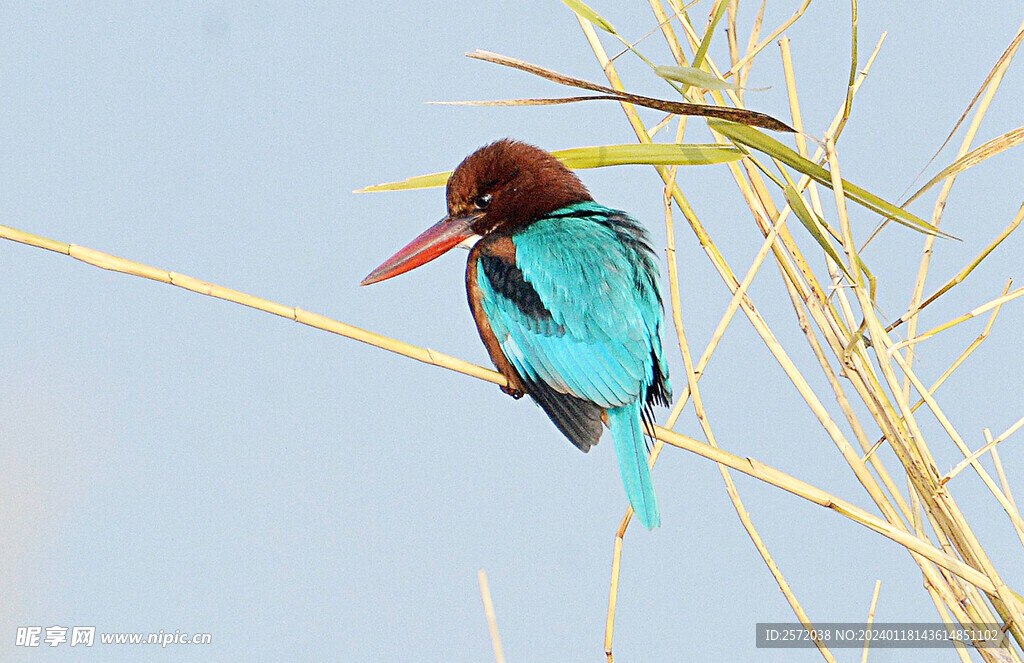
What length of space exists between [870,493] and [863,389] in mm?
117

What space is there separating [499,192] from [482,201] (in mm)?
37

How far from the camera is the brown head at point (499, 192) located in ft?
5.85

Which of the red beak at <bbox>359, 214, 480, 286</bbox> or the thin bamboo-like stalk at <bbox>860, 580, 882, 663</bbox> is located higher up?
the red beak at <bbox>359, 214, 480, 286</bbox>

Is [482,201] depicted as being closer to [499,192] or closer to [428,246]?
[499,192]

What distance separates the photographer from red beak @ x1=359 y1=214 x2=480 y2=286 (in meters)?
1.63

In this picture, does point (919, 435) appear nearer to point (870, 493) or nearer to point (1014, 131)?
point (870, 493)

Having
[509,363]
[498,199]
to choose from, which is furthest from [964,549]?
[498,199]

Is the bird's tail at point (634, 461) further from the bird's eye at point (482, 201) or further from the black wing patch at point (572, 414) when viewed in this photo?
the bird's eye at point (482, 201)

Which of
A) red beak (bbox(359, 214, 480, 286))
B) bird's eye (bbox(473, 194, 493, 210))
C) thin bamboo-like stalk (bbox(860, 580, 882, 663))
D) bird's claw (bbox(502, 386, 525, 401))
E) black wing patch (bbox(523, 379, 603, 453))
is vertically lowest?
thin bamboo-like stalk (bbox(860, 580, 882, 663))

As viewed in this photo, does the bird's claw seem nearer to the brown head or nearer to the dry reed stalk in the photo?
the brown head

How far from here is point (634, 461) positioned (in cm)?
135

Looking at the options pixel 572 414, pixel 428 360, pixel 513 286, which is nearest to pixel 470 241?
pixel 513 286

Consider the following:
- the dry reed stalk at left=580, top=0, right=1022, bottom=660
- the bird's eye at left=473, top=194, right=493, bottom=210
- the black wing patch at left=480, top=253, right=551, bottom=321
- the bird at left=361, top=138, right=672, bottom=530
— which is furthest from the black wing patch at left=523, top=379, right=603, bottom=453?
the bird's eye at left=473, top=194, right=493, bottom=210

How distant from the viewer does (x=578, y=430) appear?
4.83ft
